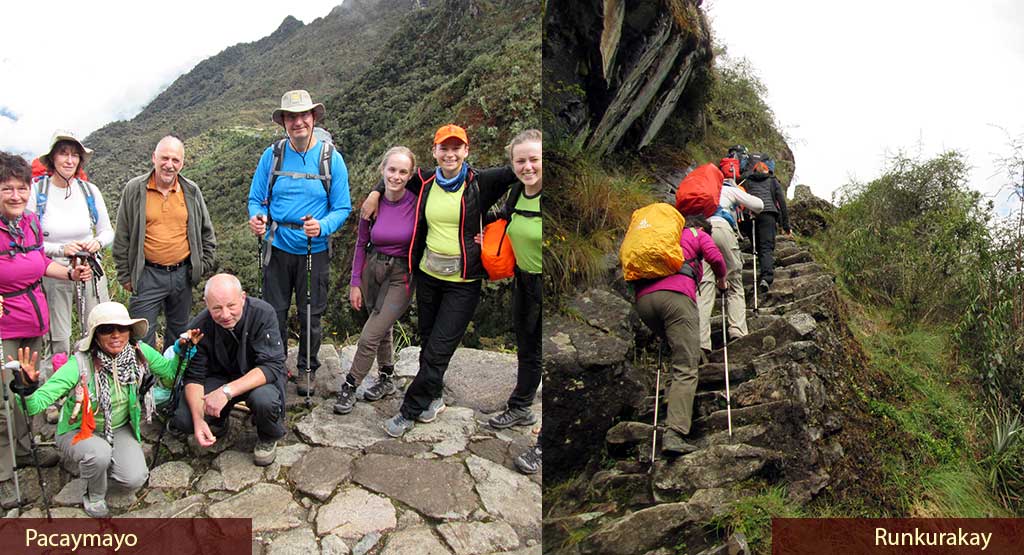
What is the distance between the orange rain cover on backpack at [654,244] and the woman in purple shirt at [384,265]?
4.71 feet

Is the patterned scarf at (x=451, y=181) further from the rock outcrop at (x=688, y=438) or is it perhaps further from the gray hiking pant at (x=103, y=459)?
the gray hiking pant at (x=103, y=459)

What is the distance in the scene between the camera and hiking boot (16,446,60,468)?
10.9 feet

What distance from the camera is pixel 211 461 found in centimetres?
354

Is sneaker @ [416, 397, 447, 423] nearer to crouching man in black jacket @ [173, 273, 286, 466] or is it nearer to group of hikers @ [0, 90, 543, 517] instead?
group of hikers @ [0, 90, 543, 517]

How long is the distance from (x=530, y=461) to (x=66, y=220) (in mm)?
3196

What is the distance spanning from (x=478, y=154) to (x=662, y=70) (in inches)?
145

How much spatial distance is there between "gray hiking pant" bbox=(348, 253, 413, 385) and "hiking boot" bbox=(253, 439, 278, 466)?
0.81 meters

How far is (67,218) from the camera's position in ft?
12.2

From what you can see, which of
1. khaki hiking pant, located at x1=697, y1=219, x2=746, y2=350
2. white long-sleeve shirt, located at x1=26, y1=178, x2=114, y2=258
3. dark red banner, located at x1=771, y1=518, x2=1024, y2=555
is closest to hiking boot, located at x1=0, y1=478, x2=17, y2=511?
white long-sleeve shirt, located at x1=26, y1=178, x2=114, y2=258

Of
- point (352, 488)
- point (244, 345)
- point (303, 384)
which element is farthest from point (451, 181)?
point (303, 384)

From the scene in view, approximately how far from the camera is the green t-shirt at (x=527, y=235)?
3577 mm

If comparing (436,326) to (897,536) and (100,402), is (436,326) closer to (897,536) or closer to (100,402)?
(100,402)

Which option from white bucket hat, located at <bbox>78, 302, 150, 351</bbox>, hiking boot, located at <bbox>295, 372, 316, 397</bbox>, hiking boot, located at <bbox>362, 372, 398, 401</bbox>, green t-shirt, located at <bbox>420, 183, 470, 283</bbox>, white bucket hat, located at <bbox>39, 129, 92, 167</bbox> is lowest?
hiking boot, located at <bbox>362, 372, 398, 401</bbox>

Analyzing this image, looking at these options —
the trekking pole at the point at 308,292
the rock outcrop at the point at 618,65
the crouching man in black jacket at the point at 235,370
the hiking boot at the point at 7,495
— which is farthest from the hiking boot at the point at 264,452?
the rock outcrop at the point at 618,65
